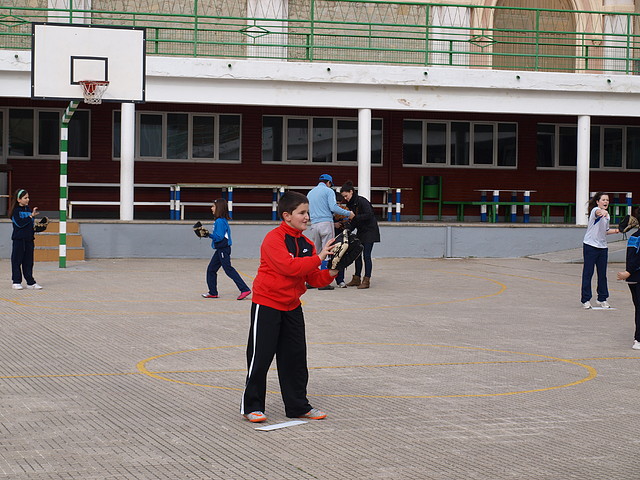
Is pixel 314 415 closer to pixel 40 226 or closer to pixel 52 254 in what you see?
pixel 40 226

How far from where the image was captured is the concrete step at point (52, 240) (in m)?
22.4

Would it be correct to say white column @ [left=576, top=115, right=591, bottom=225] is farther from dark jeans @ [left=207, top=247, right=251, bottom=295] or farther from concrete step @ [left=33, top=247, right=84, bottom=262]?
dark jeans @ [left=207, top=247, right=251, bottom=295]

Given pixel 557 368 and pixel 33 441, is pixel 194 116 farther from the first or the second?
pixel 33 441

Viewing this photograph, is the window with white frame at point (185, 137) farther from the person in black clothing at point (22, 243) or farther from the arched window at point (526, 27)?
the person in black clothing at point (22, 243)

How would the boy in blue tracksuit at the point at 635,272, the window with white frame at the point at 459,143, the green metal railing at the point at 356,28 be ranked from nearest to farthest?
the boy in blue tracksuit at the point at 635,272 → the green metal railing at the point at 356,28 → the window with white frame at the point at 459,143

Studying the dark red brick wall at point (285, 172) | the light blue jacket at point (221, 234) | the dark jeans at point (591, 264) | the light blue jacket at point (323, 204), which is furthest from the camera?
the dark red brick wall at point (285, 172)

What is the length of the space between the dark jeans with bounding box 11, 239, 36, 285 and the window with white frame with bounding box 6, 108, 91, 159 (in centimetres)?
1187

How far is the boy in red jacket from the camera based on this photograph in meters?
7.44

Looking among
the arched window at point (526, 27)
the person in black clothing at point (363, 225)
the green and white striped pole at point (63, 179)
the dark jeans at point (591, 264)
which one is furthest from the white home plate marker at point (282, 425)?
the arched window at point (526, 27)

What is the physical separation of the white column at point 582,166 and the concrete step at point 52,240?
12.7 meters

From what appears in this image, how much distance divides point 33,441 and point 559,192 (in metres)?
26.0

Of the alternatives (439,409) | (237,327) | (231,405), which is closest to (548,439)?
(439,409)

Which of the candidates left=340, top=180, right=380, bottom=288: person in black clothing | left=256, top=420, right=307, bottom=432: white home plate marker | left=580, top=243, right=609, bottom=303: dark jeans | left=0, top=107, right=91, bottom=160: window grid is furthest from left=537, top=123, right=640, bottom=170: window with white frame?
left=256, top=420, right=307, bottom=432: white home plate marker

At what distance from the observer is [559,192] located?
101 feet
